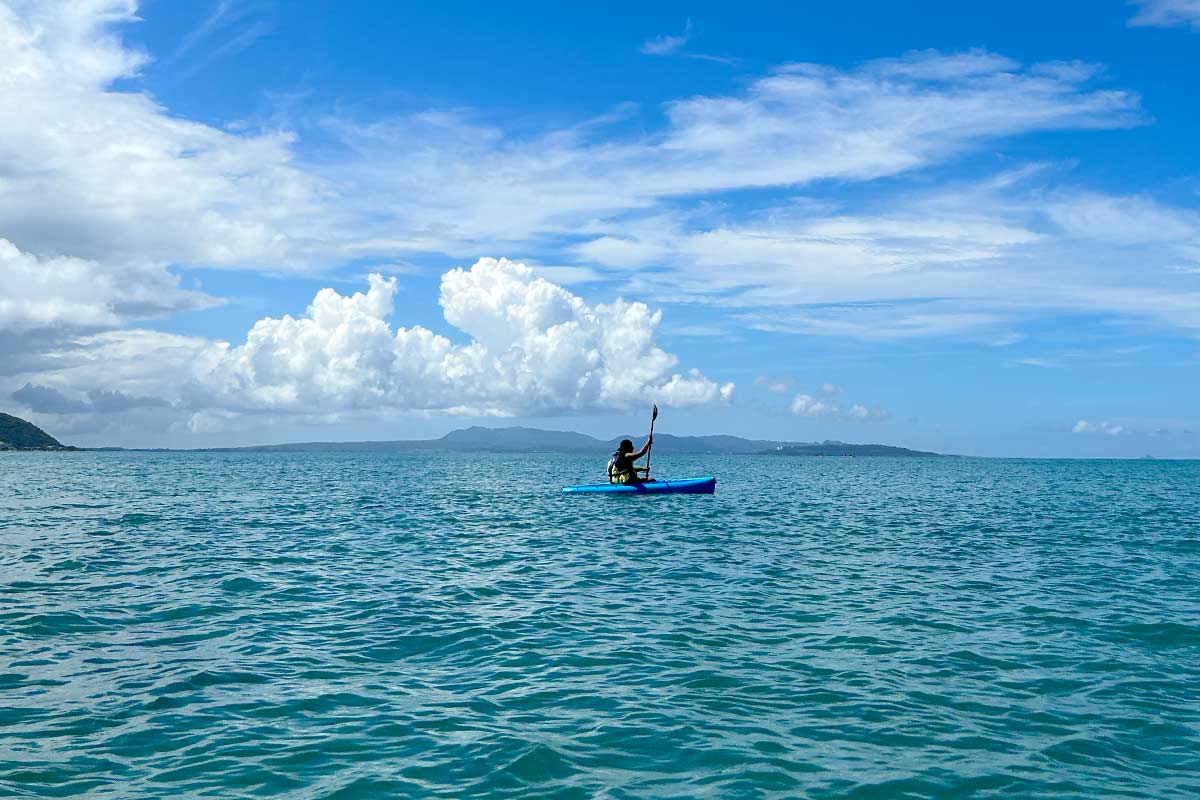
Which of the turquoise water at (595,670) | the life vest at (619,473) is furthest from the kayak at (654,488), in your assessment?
the turquoise water at (595,670)

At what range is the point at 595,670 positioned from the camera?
616 inches

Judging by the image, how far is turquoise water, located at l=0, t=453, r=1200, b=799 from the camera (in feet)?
36.0

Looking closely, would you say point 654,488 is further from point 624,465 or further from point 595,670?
point 595,670

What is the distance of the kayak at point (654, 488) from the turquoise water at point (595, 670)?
22971mm

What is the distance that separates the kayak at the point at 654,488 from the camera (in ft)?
188

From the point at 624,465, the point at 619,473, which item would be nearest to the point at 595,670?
the point at 624,465

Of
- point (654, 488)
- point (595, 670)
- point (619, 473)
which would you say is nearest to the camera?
point (595, 670)

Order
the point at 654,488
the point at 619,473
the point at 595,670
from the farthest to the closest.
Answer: the point at 619,473, the point at 654,488, the point at 595,670

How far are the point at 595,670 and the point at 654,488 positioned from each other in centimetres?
4216

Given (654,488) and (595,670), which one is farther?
(654,488)

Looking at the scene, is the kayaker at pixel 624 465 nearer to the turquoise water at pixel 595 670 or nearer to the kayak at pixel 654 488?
the kayak at pixel 654 488

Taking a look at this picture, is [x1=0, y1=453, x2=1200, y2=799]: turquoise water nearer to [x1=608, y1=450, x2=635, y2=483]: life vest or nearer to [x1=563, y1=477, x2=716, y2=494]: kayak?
[x1=563, y1=477, x2=716, y2=494]: kayak

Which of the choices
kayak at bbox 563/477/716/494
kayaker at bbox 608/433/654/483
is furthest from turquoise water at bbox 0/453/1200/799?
kayak at bbox 563/477/716/494

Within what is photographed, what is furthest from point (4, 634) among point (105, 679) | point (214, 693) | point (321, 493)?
point (321, 493)
